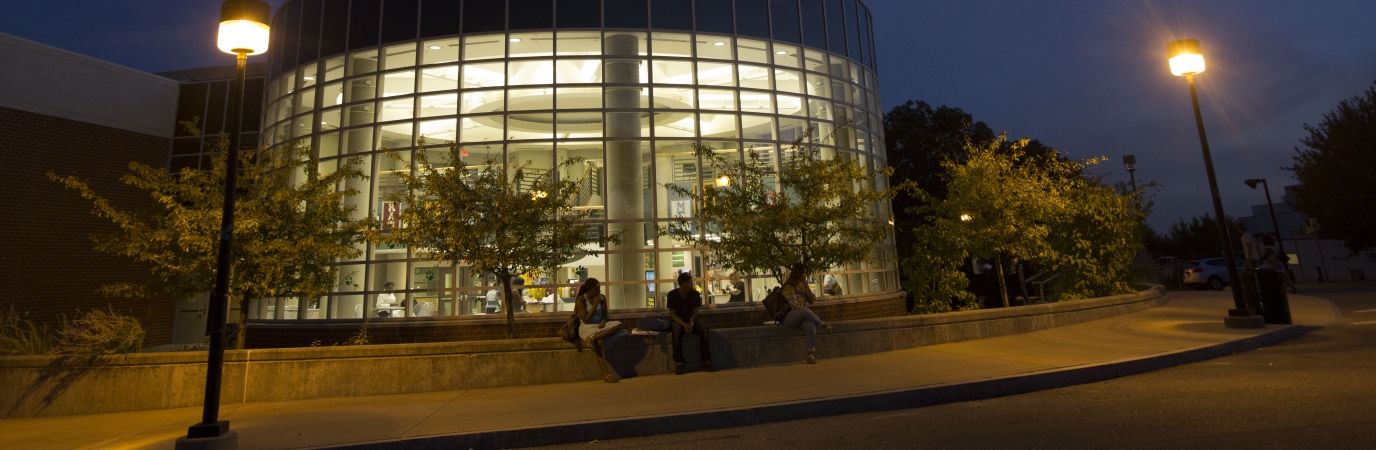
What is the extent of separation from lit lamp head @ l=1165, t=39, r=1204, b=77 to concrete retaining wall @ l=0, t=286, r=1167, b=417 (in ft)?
26.6

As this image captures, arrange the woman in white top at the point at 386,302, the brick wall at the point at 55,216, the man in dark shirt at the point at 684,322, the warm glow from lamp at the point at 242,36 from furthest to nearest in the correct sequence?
the brick wall at the point at 55,216 → the woman in white top at the point at 386,302 → the man in dark shirt at the point at 684,322 → the warm glow from lamp at the point at 242,36

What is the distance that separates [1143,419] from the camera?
5594mm

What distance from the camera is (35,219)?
61.6 ft

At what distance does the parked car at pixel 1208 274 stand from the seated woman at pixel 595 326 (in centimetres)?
2718

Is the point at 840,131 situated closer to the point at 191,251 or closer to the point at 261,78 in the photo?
the point at 191,251

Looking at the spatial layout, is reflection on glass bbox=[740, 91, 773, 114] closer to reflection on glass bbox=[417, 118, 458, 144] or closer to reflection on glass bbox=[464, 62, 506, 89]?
reflection on glass bbox=[464, 62, 506, 89]

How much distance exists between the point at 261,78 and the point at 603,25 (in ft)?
47.0

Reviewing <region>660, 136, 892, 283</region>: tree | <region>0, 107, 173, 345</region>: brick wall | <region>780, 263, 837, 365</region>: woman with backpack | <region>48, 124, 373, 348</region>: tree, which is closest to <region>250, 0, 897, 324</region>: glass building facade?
<region>660, 136, 892, 283</region>: tree

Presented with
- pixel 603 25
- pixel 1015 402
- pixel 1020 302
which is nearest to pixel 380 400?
pixel 1015 402

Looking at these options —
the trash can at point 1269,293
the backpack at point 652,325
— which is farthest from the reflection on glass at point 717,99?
the trash can at point 1269,293

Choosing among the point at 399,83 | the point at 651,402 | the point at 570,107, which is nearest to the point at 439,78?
the point at 399,83

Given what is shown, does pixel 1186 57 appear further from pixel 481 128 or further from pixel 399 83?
pixel 399 83

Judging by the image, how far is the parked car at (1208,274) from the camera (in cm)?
2592

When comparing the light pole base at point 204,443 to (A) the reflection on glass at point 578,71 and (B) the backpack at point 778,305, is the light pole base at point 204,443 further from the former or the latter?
(A) the reflection on glass at point 578,71
